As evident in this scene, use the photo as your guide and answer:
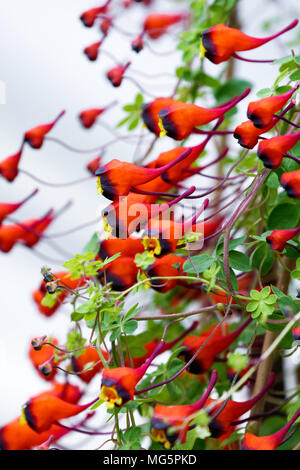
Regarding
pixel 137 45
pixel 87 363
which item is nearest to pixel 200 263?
pixel 87 363

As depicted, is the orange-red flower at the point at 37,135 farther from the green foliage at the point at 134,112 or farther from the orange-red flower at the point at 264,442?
the orange-red flower at the point at 264,442

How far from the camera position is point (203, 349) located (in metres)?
0.48

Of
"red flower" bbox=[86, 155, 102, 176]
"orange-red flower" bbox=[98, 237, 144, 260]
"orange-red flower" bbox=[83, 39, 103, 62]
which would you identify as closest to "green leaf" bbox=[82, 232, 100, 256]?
"orange-red flower" bbox=[98, 237, 144, 260]

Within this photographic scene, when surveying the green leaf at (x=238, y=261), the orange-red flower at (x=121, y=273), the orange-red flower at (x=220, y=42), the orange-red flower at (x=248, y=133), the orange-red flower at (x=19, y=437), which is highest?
the orange-red flower at (x=220, y=42)

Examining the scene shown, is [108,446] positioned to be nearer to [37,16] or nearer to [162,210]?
[162,210]

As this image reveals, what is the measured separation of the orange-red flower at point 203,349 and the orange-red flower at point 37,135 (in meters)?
0.23

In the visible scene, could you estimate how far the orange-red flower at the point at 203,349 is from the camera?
47cm

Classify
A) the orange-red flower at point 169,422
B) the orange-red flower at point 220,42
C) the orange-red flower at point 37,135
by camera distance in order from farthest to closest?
the orange-red flower at point 37,135 → the orange-red flower at point 220,42 → the orange-red flower at point 169,422

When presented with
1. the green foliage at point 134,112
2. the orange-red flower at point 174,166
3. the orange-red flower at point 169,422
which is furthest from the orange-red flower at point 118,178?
the green foliage at point 134,112

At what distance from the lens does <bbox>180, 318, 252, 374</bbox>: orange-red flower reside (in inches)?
18.7

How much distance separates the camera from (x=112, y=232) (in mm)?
420

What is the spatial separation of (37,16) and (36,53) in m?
0.07

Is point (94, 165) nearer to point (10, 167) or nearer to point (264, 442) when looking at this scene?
point (10, 167)

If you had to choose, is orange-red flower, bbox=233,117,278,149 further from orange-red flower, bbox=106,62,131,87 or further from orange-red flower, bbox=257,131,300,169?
orange-red flower, bbox=106,62,131,87
